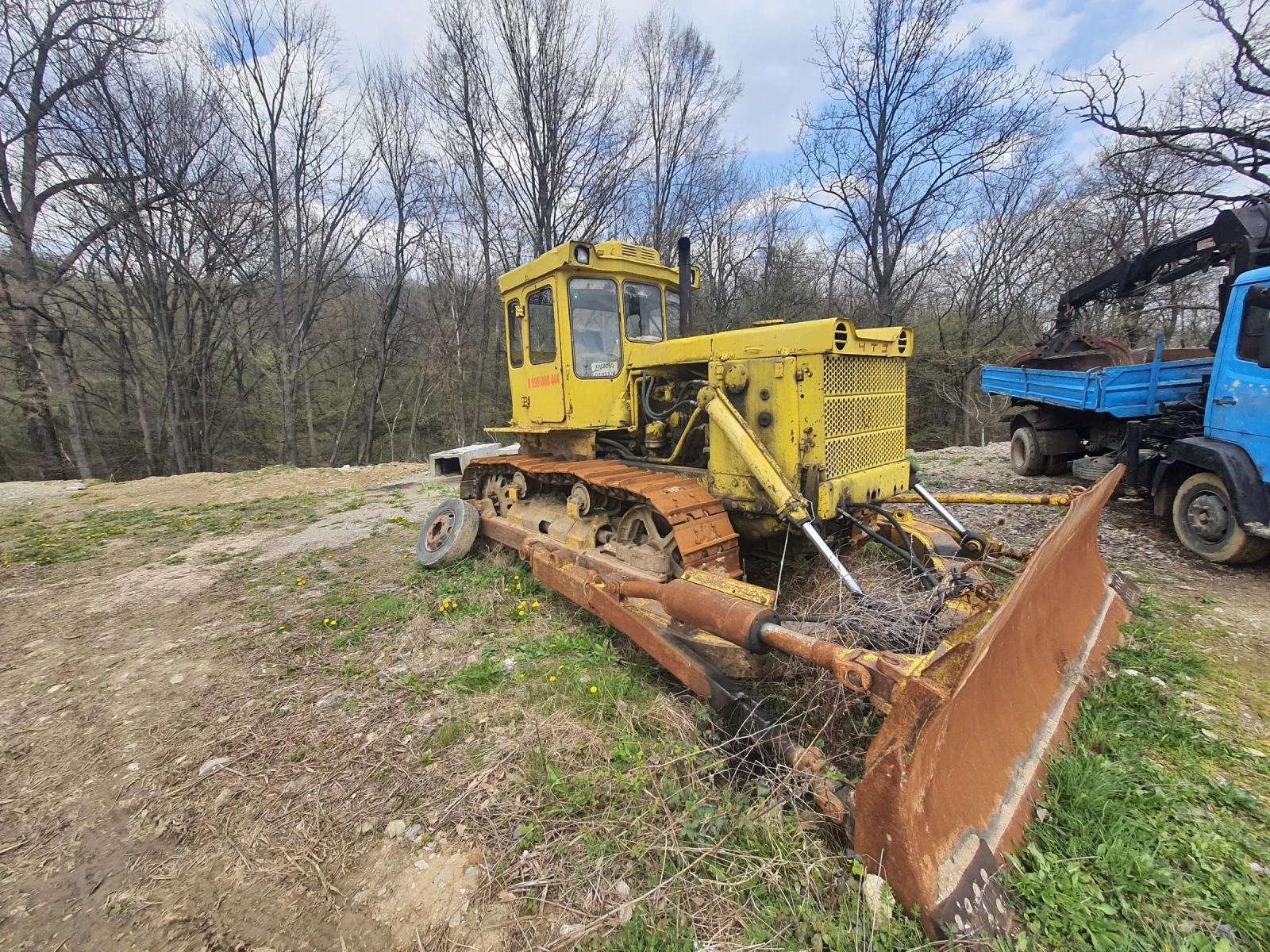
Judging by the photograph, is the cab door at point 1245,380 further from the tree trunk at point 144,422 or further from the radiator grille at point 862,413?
the tree trunk at point 144,422

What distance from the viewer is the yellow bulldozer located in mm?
1817

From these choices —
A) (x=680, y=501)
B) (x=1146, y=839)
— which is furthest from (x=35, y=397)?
(x=1146, y=839)

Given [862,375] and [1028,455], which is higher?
[862,375]

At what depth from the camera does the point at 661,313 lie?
5578 millimetres

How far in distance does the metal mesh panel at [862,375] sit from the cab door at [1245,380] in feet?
11.1

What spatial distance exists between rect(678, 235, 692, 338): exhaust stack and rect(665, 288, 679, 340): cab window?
1.35ft

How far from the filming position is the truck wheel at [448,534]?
224 inches

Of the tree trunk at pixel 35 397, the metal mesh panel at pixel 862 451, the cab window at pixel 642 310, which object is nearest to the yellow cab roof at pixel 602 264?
the cab window at pixel 642 310

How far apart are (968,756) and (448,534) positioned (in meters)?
5.05

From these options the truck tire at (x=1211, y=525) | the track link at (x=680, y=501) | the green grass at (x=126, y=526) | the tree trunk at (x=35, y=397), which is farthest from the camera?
the tree trunk at (x=35, y=397)

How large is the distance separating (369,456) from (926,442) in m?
24.7

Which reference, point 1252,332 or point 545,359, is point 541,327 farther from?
point 1252,332

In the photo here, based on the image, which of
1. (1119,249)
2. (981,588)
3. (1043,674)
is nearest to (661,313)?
(981,588)

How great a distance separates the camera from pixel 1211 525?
205 inches
